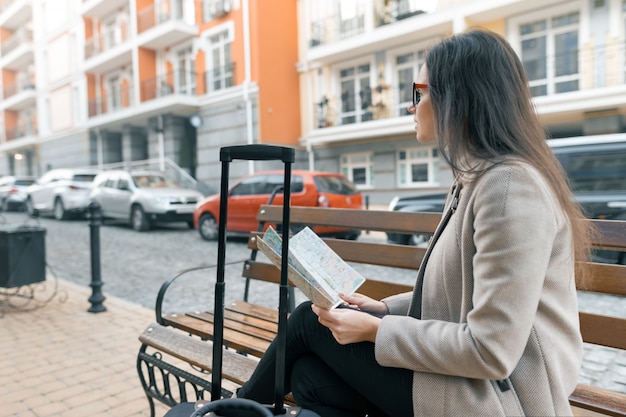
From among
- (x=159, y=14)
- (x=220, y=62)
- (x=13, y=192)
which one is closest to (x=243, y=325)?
(x=220, y=62)

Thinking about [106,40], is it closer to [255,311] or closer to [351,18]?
[351,18]

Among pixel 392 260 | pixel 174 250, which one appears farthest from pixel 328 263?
pixel 174 250

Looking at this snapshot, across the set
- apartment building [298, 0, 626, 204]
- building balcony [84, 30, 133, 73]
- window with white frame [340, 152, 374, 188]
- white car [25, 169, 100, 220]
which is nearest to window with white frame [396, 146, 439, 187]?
apartment building [298, 0, 626, 204]

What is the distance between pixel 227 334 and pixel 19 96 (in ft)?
123

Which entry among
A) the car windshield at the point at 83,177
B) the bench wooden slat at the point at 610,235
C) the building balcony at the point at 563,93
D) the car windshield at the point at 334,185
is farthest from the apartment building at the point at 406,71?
the bench wooden slat at the point at 610,235

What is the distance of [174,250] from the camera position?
31.9 feet

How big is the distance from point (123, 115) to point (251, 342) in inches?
906

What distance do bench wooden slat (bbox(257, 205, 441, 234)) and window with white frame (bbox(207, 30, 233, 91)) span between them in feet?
56.8

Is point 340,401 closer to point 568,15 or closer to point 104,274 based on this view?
point 104,274

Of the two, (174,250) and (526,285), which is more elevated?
(526,285)

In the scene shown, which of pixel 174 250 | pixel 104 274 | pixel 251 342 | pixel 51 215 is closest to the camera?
pixel 251 342

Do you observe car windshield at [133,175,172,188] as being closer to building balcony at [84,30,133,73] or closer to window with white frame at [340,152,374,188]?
window with white frame at [340,152,374,188]

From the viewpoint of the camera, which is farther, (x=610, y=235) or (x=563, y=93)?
(x=563, y=93)

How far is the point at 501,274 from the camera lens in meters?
→ 1.23
